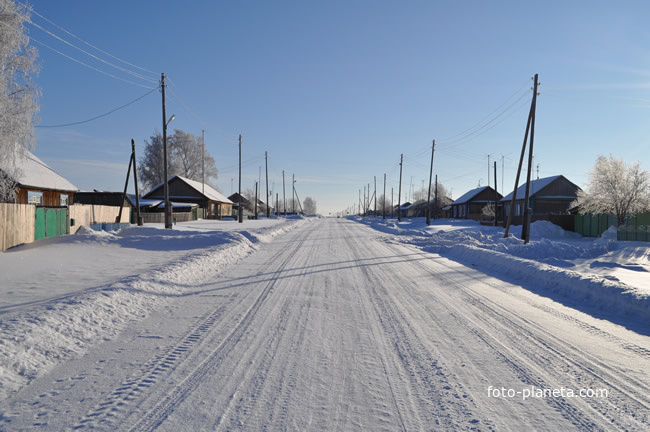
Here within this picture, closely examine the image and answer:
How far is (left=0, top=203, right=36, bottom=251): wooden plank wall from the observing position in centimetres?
1305

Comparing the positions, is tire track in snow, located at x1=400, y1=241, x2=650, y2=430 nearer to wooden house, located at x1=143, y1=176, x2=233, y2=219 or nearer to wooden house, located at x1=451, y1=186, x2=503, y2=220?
wooden house, located at x1=143, y1=176, x2=233, y2=219

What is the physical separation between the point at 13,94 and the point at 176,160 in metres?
56.4

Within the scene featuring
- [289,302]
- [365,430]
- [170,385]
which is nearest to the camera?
[365,430]

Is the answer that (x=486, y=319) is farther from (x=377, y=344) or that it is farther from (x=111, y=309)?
(x=111, y=309)

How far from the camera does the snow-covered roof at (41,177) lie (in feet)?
82.9

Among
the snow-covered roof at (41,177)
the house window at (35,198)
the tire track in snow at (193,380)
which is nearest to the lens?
the tire track in snow at (193,380)

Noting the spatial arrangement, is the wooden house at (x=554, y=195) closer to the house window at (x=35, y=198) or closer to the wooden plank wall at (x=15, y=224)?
the wooden plank wall at (x=15, y=224)

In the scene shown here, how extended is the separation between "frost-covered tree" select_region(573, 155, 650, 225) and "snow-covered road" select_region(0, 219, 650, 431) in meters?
32.5

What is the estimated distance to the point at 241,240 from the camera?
1697 centimetres

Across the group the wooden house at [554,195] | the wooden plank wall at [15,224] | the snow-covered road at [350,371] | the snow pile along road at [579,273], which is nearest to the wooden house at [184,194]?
the wooden plank wall at [15,224]

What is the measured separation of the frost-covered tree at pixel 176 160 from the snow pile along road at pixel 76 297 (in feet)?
184

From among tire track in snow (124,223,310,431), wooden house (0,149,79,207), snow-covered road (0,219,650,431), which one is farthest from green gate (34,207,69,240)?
tire track in snow (124,223,310,431)

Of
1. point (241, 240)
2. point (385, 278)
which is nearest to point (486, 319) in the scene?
point (385, 278)

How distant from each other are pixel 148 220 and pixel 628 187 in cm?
4592
